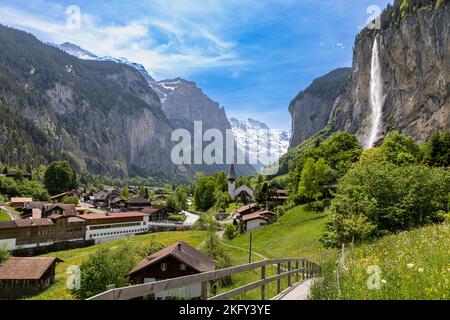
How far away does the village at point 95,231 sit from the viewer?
35.1 meters

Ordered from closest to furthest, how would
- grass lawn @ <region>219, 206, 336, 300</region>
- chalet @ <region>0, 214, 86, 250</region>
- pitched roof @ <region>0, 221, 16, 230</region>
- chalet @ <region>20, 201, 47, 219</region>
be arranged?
grass lawn @ <region>219, 206, 336, 300</region>, pitched roof @ <region>0, 221, 16, 230</region>, chalet @ <region>0, 214, 86, 250</region>, chalet @ <region>20, 201, 47, 219</region>

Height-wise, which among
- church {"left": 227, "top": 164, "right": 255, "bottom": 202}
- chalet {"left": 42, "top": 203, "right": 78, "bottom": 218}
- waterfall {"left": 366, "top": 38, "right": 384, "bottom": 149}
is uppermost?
waterfall {"left": 366, "top": 38, "right": 384, "bottom": 149}

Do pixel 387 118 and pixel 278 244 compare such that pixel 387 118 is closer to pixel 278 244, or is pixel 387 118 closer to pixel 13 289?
pixel 278 244

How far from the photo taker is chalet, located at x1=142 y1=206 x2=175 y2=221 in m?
100

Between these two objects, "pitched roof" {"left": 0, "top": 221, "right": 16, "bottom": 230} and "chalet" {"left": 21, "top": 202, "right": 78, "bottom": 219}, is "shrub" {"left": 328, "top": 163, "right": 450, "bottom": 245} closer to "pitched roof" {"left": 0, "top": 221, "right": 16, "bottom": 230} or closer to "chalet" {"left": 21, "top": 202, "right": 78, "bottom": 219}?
"pitched roof" {"left": 0, "top": 221, "right": 16, "bottom": 230}

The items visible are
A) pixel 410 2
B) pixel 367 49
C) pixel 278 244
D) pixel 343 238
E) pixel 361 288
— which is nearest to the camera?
pixel 361 288

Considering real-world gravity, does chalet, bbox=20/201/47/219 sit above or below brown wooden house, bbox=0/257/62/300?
above

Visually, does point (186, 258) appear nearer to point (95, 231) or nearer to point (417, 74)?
point (95, 231)

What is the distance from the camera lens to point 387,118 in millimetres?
125375

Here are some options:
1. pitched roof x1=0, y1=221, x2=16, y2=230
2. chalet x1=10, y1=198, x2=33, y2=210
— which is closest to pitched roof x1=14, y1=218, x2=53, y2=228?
pitched roof x1=0, y1=221, x2=16, y2=230

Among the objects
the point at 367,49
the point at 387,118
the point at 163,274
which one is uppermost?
the point at 367,49
